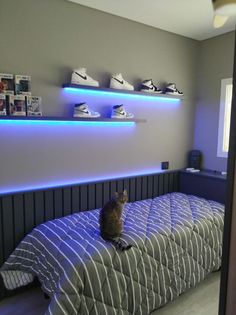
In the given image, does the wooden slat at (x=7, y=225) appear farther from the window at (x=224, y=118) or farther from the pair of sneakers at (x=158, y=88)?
the window at (x=224, y=118)

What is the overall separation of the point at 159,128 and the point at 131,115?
0.52m

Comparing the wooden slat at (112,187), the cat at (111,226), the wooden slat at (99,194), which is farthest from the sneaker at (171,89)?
the cat at (111,226)

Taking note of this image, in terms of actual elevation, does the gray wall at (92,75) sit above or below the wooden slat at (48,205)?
above

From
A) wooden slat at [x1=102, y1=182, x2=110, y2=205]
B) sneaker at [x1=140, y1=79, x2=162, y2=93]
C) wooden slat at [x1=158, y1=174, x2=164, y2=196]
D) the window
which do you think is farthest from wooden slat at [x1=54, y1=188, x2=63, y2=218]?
the window

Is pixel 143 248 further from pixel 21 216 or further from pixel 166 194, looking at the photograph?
pixel 166 194

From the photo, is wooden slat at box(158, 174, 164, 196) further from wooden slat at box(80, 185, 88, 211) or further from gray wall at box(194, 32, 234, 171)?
wooden slat at box(80, 185, 88, 211)

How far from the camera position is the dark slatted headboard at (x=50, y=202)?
218cm

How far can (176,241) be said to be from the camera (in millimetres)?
2111

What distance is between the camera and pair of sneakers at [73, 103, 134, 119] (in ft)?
8.06

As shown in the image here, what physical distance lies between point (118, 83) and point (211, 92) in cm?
135

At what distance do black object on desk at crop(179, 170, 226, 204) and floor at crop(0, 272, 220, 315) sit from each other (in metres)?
1.03

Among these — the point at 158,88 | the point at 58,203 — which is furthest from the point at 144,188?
the point at 158,88

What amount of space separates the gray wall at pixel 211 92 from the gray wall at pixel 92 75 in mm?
126

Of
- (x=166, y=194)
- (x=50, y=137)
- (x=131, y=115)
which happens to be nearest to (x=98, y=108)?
(x=131, y=115)
